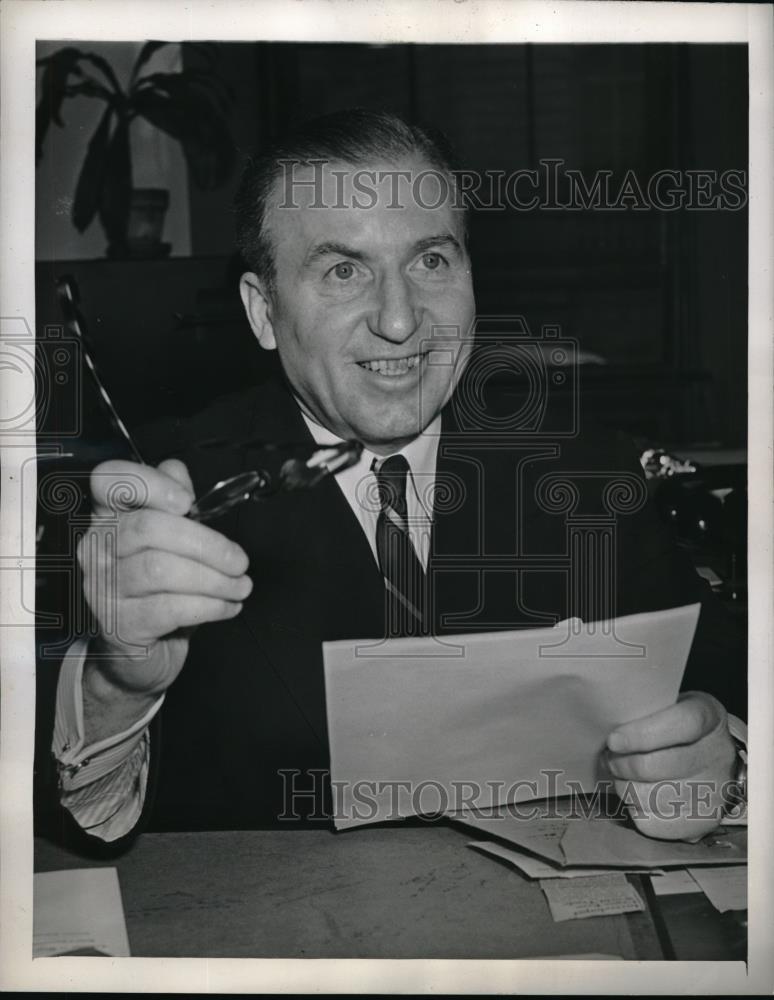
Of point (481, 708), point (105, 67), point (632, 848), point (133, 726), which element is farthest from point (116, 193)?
point (632, 848)

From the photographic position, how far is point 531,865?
141 cm

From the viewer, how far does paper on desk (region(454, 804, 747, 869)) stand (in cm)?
143

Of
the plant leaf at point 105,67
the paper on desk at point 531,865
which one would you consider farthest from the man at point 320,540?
the plant leaf at point 105,67

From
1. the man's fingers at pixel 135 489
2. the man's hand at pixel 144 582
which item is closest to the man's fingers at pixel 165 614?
the man's hand at pixel 144 582

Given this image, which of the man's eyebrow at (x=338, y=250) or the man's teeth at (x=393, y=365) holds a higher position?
the man's eyebrow at (x=338, y=250)

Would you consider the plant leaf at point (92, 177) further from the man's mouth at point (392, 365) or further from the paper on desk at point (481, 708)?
the paper on desk at point (481, 708)

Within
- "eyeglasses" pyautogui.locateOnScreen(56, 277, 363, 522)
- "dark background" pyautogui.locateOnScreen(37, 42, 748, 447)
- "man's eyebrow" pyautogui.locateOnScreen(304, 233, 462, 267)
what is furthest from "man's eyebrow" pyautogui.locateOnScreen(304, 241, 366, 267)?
"eyeglasses" pyautogui.locateOnScreen(56, 277, 363, 522)

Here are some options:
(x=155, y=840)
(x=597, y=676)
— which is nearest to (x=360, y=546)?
(x=597, y=676)

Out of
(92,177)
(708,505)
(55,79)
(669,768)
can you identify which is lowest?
(669,768)

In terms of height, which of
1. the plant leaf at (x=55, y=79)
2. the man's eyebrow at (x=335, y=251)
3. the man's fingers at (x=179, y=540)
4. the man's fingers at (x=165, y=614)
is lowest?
the man's fingers at (x=165, y=614)

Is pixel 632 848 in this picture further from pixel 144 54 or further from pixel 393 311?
pixel 144 54

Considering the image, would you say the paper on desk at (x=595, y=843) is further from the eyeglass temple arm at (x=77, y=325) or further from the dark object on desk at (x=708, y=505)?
the eyeglass temple arm at (x=77, y=325)

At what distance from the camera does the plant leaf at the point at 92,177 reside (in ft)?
4.76

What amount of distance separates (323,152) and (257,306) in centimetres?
21
